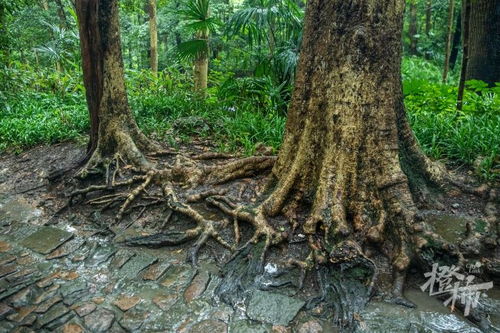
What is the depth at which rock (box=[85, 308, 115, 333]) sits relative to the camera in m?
2.38

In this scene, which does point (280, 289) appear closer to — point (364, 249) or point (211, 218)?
point (364, 249)

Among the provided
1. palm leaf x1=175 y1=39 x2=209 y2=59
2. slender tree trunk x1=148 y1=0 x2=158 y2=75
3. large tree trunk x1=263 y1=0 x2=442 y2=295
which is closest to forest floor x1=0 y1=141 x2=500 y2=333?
large tree trunk x1=263 y1=0 x2=442 y2=295

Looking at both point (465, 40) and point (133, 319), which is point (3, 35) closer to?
point (133, 319)

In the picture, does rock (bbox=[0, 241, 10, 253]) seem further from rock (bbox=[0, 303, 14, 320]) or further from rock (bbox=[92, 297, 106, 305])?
rock (bbox=[92, 297, 106, 305])

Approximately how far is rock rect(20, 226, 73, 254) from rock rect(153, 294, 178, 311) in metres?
1.41

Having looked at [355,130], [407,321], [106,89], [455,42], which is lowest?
[407,321]

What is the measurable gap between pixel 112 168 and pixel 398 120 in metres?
3.35

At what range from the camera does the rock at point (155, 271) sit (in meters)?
2.95

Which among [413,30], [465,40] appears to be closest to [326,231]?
[465,40]

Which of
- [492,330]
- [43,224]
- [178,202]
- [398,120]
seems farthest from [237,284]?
[43,224]

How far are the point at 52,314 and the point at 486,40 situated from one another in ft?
24.3

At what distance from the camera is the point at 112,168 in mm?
4547

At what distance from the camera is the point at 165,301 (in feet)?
8.72

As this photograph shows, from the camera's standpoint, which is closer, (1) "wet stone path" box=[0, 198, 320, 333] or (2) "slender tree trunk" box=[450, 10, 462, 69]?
(1) "wet stone path" box=[0, 198, 320, 333]
